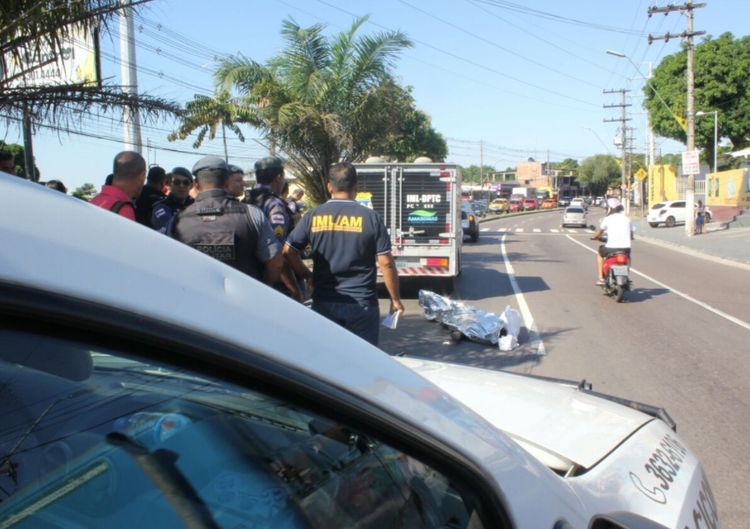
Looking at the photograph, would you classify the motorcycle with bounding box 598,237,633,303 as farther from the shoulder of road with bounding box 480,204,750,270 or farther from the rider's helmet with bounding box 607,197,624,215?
the shoulder of road with bounding box 480,204,750,270

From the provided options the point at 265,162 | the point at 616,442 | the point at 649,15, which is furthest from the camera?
the point at 649,15

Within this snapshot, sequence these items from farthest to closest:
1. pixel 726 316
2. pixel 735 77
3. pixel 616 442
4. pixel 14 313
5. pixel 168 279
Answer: pixel 735 77, pixel 726 316, pixel 616 442, pixel 168 279, pixel 14 313

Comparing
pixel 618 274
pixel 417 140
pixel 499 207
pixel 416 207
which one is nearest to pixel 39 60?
pixel 416 207

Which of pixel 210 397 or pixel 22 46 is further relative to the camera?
pixel 22 46

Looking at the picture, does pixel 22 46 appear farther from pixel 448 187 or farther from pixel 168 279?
pixel 448 187

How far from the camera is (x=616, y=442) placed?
2.25m

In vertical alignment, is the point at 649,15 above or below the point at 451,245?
above

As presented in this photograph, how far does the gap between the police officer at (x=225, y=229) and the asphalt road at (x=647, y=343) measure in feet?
9.93

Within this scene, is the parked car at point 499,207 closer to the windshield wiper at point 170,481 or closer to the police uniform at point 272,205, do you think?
the police uniform at point 272,205

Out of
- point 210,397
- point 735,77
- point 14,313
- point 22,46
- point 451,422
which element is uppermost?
point 735,77

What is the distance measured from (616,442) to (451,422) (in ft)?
3.63

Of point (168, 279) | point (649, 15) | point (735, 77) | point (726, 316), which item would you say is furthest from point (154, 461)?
point (735, 77)

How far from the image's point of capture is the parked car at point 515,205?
74.2 metres

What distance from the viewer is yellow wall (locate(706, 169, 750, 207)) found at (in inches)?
1458
